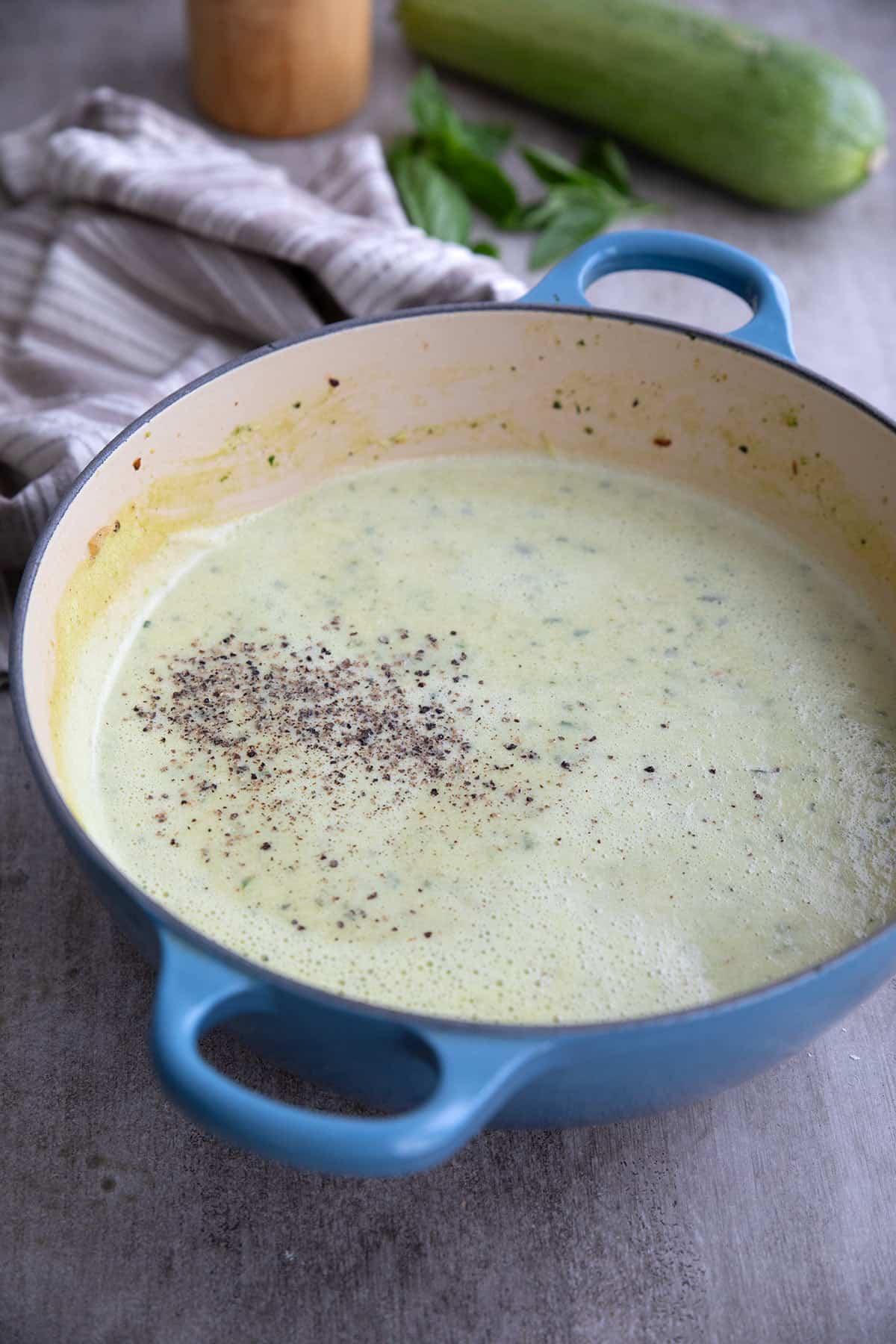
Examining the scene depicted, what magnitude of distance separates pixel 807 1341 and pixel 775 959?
265 millimetres

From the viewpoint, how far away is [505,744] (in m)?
1.23

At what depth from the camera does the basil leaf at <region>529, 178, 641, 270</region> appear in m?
1.93

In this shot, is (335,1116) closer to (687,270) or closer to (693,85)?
(687,270)

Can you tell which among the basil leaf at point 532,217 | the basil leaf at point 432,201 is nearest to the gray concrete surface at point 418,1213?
the basil leaf at point 432,201

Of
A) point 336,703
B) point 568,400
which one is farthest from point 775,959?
point 568,400

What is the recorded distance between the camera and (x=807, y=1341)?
3.17 feet

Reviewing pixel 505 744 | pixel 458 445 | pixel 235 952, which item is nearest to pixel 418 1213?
pixel 235 952

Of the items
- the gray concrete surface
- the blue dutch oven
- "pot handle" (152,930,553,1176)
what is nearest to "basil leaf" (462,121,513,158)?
the blue dutch oven

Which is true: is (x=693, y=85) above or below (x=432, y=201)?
above

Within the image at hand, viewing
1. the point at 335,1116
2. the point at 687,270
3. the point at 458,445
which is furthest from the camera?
the point at 458,445

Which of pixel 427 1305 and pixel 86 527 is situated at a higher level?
pixel 86 527

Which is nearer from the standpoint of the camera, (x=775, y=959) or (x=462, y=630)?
(x=775, y=959)

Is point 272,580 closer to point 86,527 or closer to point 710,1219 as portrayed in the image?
point 86,527

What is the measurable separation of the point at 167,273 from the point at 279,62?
0.50m
